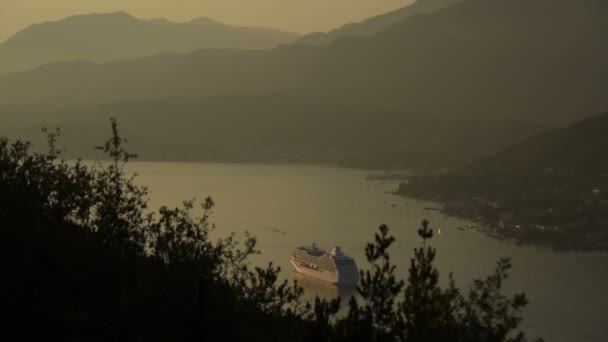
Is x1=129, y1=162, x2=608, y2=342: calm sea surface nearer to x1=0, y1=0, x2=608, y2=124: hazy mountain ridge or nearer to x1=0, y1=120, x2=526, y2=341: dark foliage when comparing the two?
x1=0, y1=120, x2=526, y2=341: dark foliage

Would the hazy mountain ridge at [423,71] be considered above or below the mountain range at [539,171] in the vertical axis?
above

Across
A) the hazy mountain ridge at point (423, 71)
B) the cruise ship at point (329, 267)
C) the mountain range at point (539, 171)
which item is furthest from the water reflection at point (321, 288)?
the hazy mountain ridge at point (423, 71)

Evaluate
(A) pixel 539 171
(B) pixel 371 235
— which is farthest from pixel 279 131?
(B) pixel 371 235

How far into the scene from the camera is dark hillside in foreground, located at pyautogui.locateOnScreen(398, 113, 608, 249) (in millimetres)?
39469

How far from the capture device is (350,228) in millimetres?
37469

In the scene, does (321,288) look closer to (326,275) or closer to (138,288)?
(326,275)

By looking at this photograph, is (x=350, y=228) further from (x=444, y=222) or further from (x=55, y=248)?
(x=55, y=248)

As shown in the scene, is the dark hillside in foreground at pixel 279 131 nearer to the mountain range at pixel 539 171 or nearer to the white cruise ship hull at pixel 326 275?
the mountain range at pixel 539 171

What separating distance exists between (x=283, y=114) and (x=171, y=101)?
15246 mm

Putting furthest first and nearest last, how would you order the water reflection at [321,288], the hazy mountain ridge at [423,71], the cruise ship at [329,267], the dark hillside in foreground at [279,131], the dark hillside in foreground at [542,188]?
the hazy mountain ridge at [423,71] < the dark hillside in foreground at [279,131] < the dark hillside in foreground at [542,188] < the cruise ship at [329,267] < the water reflection at [321,288]

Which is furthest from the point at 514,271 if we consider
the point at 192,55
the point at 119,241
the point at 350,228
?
the point at 192,55

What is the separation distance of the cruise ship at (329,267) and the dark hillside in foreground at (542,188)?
12.3m

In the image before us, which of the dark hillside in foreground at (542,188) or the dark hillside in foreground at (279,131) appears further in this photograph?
the dark hillside in foreground at (279,131)

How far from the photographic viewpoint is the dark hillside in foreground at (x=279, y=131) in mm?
82375
